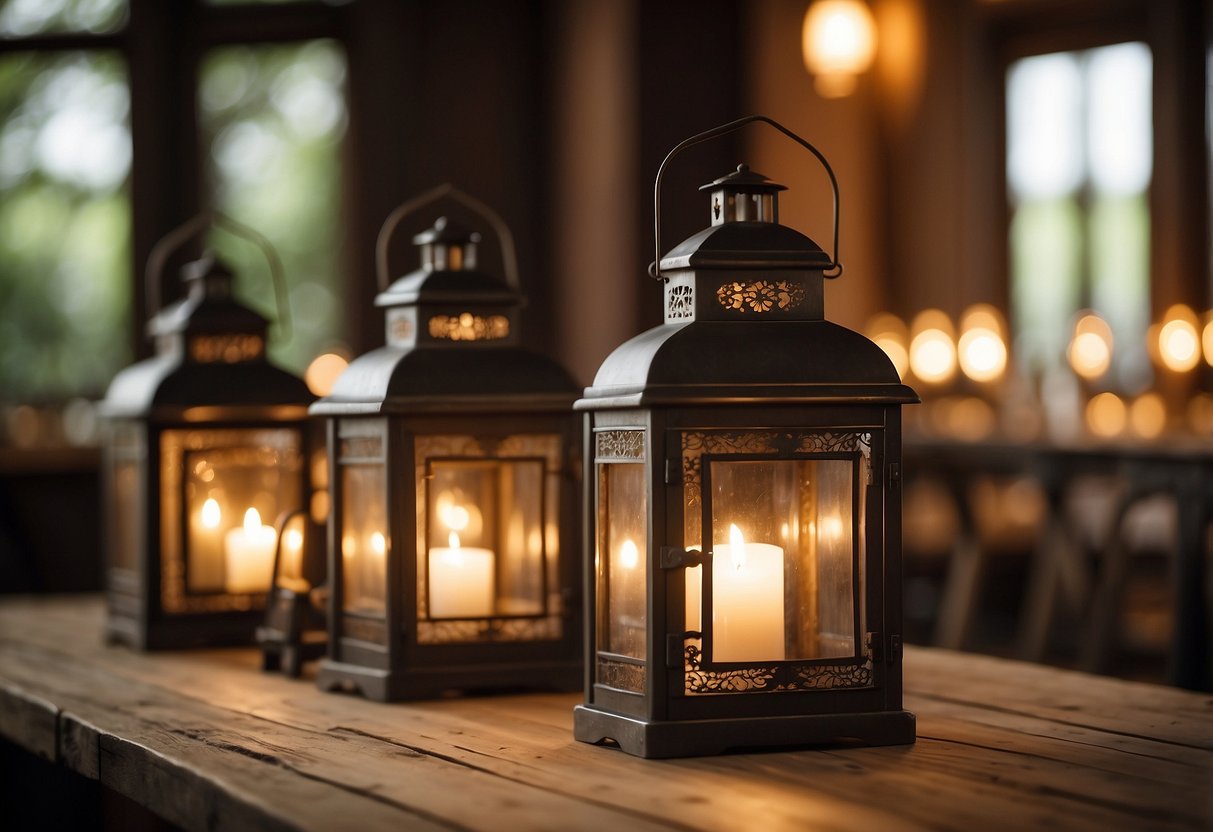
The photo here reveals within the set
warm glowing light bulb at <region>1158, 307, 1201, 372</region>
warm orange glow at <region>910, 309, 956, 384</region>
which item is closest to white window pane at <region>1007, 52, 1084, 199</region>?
warm orange glow at <region>910, 309, 956, 384</region>

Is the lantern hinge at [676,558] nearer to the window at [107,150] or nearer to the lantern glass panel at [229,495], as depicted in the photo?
the lantern glass panel at [229,495]

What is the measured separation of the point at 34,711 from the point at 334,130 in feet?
17.3

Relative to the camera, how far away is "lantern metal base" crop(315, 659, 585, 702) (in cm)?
204

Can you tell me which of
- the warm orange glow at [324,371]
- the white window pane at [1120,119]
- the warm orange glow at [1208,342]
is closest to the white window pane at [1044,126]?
the white window pane at [1120,119]

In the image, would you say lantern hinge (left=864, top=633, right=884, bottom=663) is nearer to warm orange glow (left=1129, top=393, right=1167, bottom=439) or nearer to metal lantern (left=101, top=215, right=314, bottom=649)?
metal lantern (left=101, top=215, right=314, bottom=649)

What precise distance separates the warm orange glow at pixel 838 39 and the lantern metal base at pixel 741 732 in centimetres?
518

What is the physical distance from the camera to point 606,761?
65.2 inches

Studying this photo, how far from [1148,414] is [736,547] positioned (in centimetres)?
606

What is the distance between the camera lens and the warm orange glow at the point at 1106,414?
6.88 metres

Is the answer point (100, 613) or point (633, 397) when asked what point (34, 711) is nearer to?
point (633, 397)

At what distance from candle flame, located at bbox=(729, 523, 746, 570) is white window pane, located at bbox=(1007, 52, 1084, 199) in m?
7.14

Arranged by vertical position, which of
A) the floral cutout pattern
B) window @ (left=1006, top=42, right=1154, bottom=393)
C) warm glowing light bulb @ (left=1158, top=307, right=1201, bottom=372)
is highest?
window @ (left=1006, top=42, right=1154, bottom=393)

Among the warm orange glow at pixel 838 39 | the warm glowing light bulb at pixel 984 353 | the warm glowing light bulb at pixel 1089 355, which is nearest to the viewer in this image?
the warm glowing light bulb at pixel 1089 355

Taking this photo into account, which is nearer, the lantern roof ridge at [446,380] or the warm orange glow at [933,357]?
the lantern roof ridge at [446,380]
